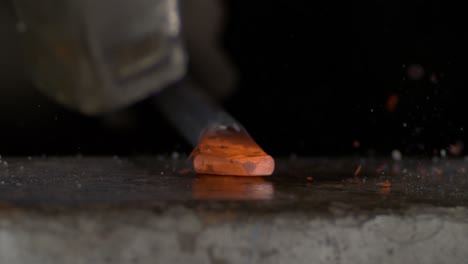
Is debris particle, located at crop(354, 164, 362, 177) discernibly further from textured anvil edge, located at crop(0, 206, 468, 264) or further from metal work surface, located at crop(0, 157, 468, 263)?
textured anvil edge, located at crop(0, 206, 468, 264)

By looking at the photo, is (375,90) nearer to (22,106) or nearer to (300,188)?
(300,188)

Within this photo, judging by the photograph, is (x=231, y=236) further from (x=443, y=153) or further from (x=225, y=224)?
(x=443, y=153)

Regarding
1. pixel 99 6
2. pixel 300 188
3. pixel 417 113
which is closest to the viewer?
pixel 300 188

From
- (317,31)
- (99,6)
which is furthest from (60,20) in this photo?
(317,31)

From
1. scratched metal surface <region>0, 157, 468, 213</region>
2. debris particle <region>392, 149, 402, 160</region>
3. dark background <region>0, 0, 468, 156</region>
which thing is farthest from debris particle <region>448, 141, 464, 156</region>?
scratched metal surface <region>0, 157, 468, 213</region>

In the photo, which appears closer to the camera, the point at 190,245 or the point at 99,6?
the point at 190,245

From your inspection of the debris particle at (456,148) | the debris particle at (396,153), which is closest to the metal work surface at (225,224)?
the debris particle at (396,153)

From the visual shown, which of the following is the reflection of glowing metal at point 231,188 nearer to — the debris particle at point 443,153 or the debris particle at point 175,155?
the debris particle at point 175,155

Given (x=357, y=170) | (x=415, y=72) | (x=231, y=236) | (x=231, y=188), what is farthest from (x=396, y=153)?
(x=231, y=236)
